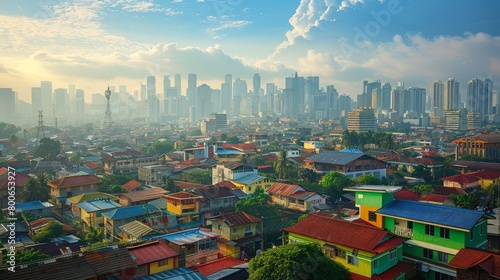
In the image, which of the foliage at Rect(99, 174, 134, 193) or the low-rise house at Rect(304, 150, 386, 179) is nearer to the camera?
the foliage at Rect(99, 174, 134, 193)

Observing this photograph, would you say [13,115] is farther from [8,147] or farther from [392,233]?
[392,233]

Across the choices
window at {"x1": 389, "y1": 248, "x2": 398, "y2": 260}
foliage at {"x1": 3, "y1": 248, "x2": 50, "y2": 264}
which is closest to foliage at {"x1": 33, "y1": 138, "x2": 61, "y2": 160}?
foliage at {"x1": 3, "y1": 248, "x2": 50, "y2": 264}

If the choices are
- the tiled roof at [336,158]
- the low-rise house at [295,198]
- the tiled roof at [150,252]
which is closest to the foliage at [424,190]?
the low-rise house at [295,198]

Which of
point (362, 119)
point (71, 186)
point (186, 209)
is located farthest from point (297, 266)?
point (362, 119)

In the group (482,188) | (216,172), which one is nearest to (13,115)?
(216,172)

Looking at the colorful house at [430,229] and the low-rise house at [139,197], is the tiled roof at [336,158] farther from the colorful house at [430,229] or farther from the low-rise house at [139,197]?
the colorful house at [430,229]

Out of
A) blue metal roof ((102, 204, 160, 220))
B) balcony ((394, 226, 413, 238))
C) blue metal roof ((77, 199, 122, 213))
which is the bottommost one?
blue metal roof ((77, 199, 122, 213))

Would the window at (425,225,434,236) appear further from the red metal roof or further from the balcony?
the red metal roof
